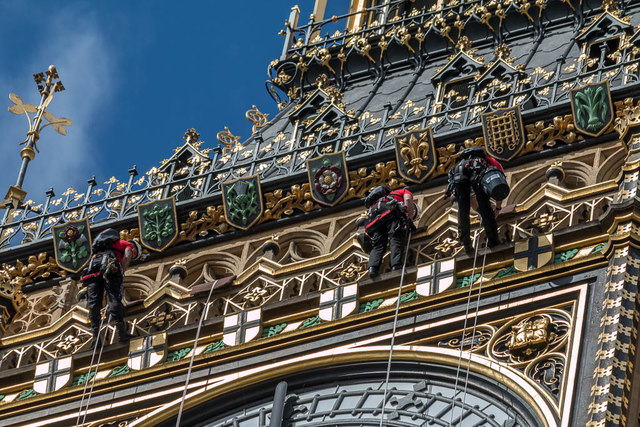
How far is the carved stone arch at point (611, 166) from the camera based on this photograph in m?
30.9

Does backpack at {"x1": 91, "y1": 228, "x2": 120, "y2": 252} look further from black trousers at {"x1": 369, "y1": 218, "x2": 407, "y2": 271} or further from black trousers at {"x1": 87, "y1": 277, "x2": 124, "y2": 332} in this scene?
black trousers at {"x1": 369, "y1": 218, "x2": 407, "y2": 271}

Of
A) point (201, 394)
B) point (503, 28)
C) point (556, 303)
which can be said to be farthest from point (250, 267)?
point (503, 28)

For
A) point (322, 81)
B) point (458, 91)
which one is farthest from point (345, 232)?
point (322, 81)

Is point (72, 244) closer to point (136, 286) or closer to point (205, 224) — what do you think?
point (136, 286)

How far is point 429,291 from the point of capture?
95.8 feet

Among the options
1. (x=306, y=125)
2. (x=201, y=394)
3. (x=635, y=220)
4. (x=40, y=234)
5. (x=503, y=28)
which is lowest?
(x=201, y=394)

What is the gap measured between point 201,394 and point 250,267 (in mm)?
2777

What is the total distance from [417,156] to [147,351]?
4.70m

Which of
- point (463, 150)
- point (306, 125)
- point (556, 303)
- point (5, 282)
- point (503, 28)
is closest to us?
point (556, 303)

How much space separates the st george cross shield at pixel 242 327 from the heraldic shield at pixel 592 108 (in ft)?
16.5

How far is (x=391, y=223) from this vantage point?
3039 centimetres

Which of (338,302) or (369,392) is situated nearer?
(369,392)

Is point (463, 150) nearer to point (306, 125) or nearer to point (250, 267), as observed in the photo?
point (250, 267)

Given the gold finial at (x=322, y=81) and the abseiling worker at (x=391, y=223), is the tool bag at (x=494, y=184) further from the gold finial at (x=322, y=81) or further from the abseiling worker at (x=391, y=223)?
the gold finial at (x=322, y=81)
